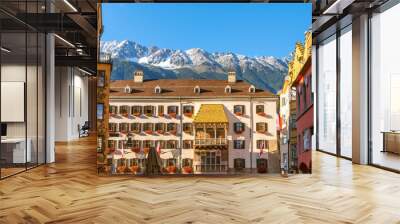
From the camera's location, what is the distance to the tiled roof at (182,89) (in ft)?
21.8

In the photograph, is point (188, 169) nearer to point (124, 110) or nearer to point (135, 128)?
point (135, 128)

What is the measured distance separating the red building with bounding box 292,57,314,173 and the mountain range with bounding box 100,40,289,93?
12.6 inches

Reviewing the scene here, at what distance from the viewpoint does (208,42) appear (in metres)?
6.75

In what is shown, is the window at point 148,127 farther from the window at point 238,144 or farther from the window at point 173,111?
the window at point 238,144

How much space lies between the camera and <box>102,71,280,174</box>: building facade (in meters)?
6.63

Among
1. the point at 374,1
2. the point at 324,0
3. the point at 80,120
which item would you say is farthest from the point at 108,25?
the point at 80,120

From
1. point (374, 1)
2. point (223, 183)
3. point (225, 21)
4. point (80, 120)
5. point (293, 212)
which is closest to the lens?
point (293, 212)

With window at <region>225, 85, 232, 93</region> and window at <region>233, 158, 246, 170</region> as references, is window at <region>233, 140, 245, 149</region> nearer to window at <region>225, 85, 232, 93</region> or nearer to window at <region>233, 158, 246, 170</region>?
window at <region>233, 158, 246, 170</region>

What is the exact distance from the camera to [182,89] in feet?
21.9

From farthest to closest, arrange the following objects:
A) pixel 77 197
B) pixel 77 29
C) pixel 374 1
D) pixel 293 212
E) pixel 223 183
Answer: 1. pixel 77 29
2. pixel 374 1
3. pixel 223 183
4. pixel 77 197
5. pixel 293 212

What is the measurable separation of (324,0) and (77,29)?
5312 millimetres

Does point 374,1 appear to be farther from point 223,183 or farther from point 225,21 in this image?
point 223,183

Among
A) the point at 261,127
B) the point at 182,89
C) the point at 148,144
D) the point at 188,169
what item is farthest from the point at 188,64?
the point at 188,169

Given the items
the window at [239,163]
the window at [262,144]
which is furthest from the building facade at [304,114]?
the window at [239,163]
